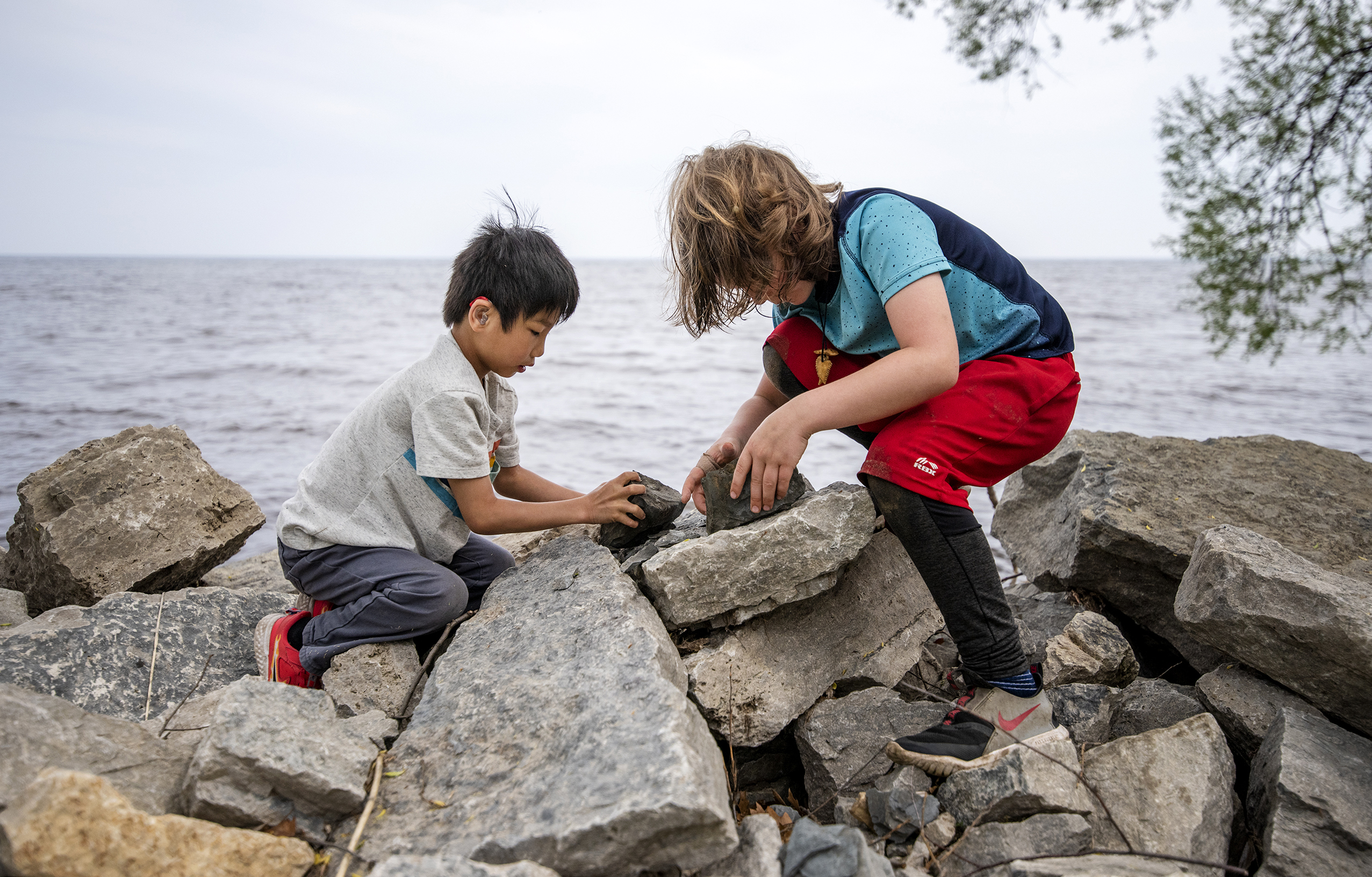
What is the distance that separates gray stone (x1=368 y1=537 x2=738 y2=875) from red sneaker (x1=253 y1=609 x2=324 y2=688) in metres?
0.64

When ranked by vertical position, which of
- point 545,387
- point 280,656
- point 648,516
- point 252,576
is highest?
point 648,516

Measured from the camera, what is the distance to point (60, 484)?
3422 millimetres

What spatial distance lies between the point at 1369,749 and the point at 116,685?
3482 millimetres

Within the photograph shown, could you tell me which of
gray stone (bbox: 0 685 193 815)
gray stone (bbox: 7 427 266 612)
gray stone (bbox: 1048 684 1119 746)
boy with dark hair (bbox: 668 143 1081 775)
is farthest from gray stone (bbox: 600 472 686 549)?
gray stone (bbox: 7 427 266 612)

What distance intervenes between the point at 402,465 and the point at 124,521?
151 cm

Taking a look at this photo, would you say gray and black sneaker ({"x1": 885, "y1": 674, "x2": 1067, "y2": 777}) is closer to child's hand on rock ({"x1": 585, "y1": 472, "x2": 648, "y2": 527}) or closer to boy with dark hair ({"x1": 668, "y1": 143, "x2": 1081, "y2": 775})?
boy with dark hair ({"x1": 668, "y1": 143, "x2": 1081, "y2": 775})

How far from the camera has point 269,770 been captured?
170cm

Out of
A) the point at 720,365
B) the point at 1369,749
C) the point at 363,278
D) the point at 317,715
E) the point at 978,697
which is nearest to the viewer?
the point at 317,715

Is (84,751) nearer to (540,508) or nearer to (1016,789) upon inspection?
(540,508)

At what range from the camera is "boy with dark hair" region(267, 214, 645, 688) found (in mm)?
2582

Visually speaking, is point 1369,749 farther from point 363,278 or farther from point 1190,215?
point 363,278

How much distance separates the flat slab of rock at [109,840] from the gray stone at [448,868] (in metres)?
0.28

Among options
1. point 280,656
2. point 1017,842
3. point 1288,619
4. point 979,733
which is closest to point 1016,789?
point 1017,842

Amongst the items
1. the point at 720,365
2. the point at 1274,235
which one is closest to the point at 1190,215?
the point at 1274,235
